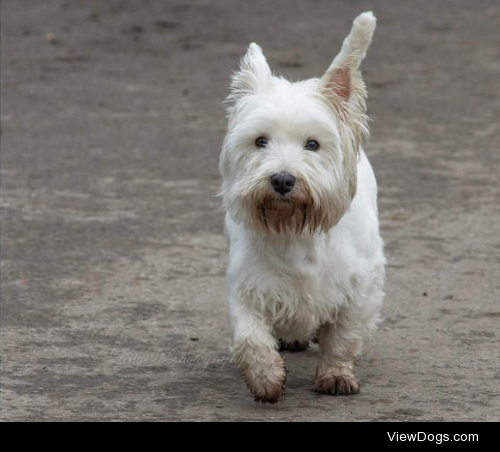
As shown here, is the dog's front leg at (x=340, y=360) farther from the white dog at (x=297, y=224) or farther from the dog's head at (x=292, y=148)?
the dog's head at (x=292, y=148)

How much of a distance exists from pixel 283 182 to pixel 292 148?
0.14 meters

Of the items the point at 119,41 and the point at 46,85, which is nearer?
the point at 46,85

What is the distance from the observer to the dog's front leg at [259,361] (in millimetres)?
4676

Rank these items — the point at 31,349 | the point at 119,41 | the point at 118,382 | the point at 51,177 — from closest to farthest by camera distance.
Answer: the point at 118,382 < the point at 31,349 < the point at 51,177 < the point at 119,41

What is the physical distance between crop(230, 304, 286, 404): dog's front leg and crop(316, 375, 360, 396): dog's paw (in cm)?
26

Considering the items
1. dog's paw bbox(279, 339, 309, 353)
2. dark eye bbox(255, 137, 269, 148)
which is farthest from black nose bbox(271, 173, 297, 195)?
dog's paw bbox(279, 339, 309, 353)

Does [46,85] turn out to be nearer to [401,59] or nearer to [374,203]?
[401,59]

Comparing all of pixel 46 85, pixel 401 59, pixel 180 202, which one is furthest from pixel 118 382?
pixel 401 59

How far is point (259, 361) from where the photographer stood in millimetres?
4672

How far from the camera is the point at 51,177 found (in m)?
8.79

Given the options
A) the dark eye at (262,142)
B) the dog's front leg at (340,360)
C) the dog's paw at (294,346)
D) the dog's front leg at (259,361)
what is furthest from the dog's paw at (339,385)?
the dark eye at (262,142)

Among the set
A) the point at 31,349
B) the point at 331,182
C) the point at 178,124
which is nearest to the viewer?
the point at 331,182

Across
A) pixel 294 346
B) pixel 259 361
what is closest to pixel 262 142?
pixel 259 361

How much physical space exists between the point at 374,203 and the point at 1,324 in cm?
191
